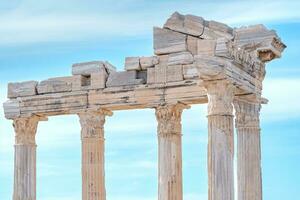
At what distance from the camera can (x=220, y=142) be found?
105 ft

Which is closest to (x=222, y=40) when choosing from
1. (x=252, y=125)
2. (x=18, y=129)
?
(x=252, y=125)

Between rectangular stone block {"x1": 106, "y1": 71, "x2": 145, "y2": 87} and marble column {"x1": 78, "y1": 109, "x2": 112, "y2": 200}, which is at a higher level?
rectangular stone block {"x1": 106, "y1": 71, "x2": 145, "y2": 87}

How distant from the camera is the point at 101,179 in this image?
40500mm

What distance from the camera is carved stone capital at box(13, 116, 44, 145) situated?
138 ft

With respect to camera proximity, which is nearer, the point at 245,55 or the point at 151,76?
the point at 245,55

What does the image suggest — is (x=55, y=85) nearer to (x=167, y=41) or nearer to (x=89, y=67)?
(x=89, y=67)

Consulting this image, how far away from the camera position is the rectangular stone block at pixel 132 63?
39.3 m

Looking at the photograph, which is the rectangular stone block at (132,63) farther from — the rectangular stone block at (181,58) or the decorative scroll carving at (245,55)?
the decorative scroll carving at (245,55)

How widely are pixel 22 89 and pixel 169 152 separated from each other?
27.3 feet

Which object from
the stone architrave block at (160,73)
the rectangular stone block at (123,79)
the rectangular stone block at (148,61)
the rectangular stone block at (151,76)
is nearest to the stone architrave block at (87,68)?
the rectangular stone block at (123,79)

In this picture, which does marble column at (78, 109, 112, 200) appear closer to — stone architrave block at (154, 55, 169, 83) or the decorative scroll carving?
stone architrave block at (154, 55, 169, 83)

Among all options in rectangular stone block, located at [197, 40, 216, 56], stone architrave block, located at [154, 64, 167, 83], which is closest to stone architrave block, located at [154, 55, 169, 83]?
stone architrave block, located at [154, 64, 167, 83]

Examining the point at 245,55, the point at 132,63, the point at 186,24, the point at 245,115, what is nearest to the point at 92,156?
the point at 132,63

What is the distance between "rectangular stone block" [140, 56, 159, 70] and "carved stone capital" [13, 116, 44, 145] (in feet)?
20.8
